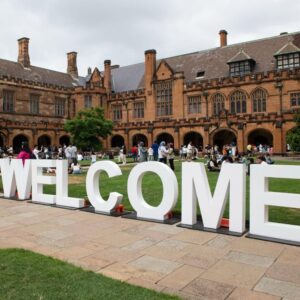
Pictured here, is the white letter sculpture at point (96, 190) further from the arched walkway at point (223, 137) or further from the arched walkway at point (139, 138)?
the arched walkway at point (139, 138)

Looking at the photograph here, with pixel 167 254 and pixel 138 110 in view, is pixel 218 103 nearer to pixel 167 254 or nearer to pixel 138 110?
pixel 138 110

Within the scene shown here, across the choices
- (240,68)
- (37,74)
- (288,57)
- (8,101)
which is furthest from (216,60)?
(8,101)

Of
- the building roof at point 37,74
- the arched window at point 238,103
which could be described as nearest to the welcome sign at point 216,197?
the arched window at point 238,103

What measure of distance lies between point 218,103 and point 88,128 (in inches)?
594

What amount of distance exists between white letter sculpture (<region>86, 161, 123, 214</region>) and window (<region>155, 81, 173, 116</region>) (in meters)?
35.1

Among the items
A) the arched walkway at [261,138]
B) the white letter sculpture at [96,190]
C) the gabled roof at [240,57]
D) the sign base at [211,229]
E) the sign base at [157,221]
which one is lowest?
the sign base at [211,229]

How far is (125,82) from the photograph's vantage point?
49.2 m

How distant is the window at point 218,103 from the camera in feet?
129

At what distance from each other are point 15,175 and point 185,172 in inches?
223

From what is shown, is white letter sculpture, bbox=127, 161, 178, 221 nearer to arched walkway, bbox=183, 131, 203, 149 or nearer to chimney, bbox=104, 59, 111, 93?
arched walkway, bbox=183, 131, 203, 149

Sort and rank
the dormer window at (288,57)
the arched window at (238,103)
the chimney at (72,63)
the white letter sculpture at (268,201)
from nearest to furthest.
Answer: the white letter sculpture at (268,201), the dormer window at (288,57), the arched window at (238,103), the chimney at (72,63)

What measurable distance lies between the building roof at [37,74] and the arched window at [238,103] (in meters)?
23.3

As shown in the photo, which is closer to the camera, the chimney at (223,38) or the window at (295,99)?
the window at (295,99)

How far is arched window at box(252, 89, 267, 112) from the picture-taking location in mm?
36938
